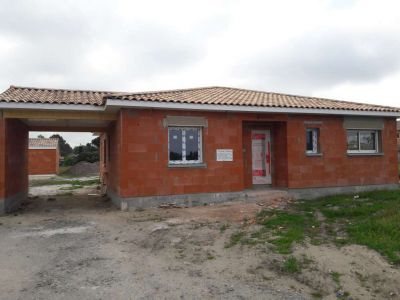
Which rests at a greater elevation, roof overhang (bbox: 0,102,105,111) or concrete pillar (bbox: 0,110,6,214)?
roof overhang (bbox: 0,102,105,111)

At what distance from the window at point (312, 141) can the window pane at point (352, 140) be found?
Result: 4.90 ft

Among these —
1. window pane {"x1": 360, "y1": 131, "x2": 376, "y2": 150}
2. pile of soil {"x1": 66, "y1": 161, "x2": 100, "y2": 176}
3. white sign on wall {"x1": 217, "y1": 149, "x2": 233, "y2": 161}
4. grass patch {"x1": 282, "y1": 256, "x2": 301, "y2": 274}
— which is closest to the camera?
grass patch {"x1": 282, "y1": 256, "x2": 301, "y2": 274}

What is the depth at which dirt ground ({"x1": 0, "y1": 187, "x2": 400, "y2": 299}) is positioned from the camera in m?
4.66

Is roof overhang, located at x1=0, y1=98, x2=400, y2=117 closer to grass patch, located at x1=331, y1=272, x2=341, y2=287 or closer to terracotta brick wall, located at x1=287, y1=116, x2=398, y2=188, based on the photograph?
terracotta brick wall, located at x1=287, y1=116, x2=398, y2=188

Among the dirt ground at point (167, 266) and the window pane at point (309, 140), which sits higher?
the window pane at point (309, 140)

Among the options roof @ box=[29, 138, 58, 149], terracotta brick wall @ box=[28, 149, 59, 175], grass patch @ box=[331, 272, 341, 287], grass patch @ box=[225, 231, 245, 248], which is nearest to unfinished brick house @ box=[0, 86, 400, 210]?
grass patch @ box=[225, 231, 245, 248]

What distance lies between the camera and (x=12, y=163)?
1138cm

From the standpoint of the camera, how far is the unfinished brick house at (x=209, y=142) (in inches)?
412

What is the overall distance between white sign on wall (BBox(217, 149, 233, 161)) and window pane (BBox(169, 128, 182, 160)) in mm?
1319

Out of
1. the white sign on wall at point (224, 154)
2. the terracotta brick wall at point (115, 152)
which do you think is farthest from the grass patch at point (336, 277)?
the terracotta brick wall at point (115, 152)

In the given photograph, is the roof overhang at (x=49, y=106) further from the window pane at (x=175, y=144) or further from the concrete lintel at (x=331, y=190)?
the concrete lintel at (x=331, y=190)

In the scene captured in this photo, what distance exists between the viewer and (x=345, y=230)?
7.21m

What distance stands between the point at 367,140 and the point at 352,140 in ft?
2.74

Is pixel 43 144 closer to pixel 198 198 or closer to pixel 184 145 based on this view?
pixel 184 145
